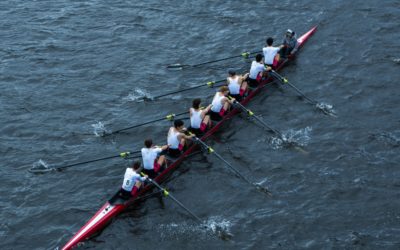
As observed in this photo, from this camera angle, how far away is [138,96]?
34.9 m

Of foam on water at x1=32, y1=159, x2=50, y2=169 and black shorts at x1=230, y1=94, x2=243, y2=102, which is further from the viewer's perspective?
black shorts at x1=230, y1=94, x2=243, y2=102

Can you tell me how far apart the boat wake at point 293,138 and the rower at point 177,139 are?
4.86 m

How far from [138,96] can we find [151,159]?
905cm

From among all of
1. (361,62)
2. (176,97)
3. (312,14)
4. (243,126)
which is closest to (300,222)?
(243,126)

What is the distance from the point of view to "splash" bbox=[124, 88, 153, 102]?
3456 cm

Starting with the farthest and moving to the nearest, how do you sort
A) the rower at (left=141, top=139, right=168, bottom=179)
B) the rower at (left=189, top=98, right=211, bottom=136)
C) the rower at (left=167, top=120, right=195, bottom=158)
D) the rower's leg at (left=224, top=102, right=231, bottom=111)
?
the rower's leg at (left=224, top=102, right=231, bottom=111) → the rower at (left=189, top=98, right=211, bottom=136) → the rower at (left=167, top=120, right=195, bottom=158) → the rower at (left=141, top=139, right=168, bottom=179)

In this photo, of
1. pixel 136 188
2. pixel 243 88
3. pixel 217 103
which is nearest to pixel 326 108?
pixel 243 88

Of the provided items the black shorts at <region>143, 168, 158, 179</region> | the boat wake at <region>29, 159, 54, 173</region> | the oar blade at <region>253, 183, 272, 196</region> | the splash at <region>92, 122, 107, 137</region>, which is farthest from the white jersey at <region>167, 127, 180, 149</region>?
the boat wake at <region>29, 159, 54, 173</region>

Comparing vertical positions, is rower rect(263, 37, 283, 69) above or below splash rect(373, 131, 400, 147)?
above

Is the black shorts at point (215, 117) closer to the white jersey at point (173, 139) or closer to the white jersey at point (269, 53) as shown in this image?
the white jersey at point (173, 139)

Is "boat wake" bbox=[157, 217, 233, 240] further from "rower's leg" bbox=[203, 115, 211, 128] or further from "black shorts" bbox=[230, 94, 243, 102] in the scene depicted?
"black shorts" bbox=[230, 94, 243, 102]

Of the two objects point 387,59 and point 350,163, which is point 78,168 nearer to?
point 350,163

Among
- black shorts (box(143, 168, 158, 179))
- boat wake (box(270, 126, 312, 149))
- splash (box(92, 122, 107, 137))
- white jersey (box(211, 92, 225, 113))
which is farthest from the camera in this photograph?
splash (box(92, 122, 107, 137))

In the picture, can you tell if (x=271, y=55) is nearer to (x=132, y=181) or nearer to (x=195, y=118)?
(x=195, y=118)
